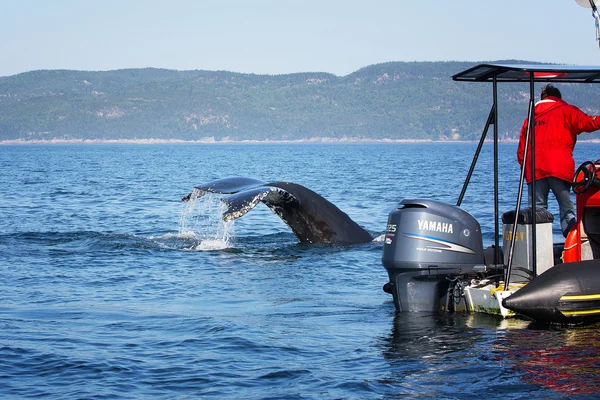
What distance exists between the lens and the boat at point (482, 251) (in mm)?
8523

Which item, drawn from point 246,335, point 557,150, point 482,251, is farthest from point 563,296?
point 246,335

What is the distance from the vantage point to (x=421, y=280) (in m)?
8.86

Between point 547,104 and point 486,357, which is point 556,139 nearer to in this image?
point 547,104

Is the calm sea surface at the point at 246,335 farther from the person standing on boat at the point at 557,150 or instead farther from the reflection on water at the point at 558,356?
the person standing on boat at the point at 557,150

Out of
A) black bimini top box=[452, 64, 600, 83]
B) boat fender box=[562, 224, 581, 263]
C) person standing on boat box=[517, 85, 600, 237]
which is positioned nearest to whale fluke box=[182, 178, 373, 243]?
black bimini top box=[452, 64, 600, 83]

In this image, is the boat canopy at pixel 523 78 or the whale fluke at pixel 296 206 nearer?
the boat canopy at pixel 523 78

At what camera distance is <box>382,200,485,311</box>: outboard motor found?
28.3 ft

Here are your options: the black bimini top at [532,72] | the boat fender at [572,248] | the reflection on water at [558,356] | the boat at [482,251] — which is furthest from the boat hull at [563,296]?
the black bimini top at [532,72]

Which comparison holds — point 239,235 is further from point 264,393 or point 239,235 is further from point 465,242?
point 264,393

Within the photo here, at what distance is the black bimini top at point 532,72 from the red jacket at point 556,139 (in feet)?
1.07

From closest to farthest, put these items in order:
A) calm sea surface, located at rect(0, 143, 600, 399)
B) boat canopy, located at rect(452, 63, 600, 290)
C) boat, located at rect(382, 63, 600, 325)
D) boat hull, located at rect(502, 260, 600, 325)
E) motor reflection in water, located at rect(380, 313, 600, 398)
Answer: motor reflection in water, located at rect(380, 313, 600, 398), calm sea surface, located at rect(0, 143, 600, 399), boat hull, located at rect(502, 260, 600, 325), boat canopy, located at rect(452, 63, 600, 290), boat, located at rect(382, 63, 600, 325)

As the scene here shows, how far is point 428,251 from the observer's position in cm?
864

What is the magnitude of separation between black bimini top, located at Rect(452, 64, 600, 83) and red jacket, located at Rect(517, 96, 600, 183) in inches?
12.8

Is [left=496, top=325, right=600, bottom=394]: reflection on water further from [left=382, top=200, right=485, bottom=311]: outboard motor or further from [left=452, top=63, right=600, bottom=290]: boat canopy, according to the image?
[left=382, top=200, right=485, bottom=311]: outboard motor
